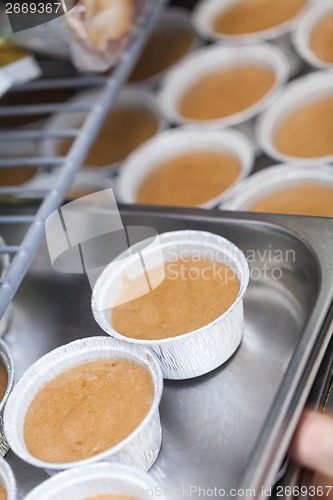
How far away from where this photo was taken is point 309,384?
125cm

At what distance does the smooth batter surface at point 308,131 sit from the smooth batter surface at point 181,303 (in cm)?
74

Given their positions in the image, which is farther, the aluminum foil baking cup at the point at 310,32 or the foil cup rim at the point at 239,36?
the foil cup rim at the point at 239,36

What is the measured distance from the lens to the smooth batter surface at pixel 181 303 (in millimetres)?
1406

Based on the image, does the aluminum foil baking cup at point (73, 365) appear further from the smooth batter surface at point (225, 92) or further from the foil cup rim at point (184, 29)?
the foil cup rim at point (184, 29)

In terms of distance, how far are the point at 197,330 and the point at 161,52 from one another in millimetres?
1821

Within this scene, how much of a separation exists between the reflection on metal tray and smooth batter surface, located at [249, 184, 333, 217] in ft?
1.04

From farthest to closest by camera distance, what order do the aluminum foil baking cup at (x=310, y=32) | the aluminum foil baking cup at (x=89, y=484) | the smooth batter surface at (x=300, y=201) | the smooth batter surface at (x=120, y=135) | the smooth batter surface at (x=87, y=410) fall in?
the smooth batter surface at (x=120, y=135), the aluminum foil baking cup at (x=310, y=32), the smooth batter surface at (x=300, y=201), the smooth batter surface at (x=87, y=410), the aluminum foil baking cup at (x=89, y=484)

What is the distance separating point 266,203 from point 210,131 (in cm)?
41

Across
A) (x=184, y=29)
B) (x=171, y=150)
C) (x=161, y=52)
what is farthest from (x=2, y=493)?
(x=184, y=29)

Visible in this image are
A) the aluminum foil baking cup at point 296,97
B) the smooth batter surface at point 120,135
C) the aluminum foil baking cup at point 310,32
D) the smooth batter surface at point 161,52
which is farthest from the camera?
the smooth batter surface at point 161,52

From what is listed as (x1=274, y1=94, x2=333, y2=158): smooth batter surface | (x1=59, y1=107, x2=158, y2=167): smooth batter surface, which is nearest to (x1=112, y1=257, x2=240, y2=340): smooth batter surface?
(x1=274, y1=94, x2=333, y2=158): smooth batter surface

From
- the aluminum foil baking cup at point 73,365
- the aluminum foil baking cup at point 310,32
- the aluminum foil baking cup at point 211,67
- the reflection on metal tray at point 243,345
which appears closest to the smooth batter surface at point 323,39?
the aluminum foil baking cup at point 310,32

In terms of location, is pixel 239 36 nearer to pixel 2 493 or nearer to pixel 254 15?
pixel 254 15

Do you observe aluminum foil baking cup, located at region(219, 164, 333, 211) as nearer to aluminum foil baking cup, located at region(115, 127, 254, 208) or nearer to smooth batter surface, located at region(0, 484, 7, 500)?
aluminum foil baking cup, located at region(115, 127, 254, 208)
